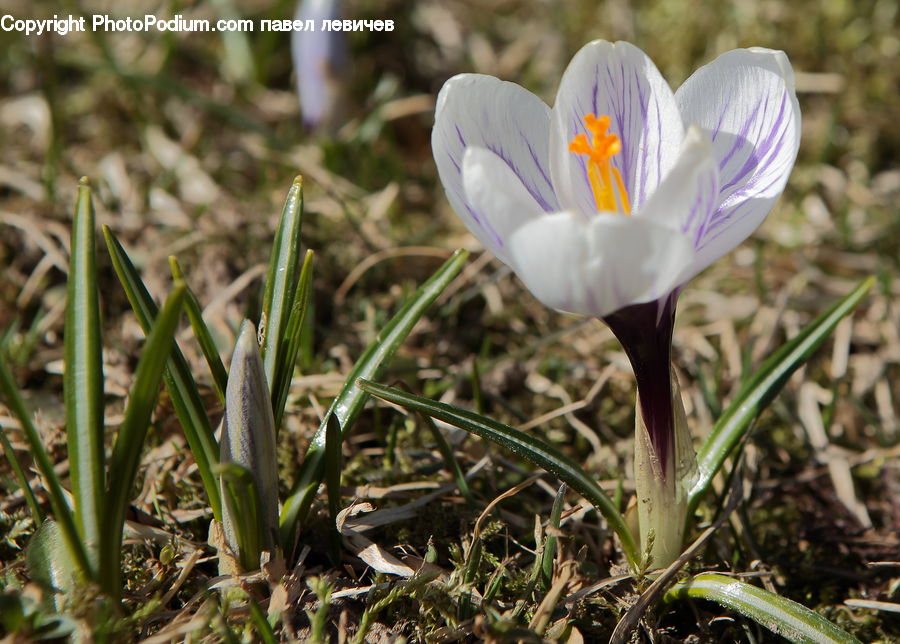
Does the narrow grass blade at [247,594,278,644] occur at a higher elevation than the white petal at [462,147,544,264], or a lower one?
lower

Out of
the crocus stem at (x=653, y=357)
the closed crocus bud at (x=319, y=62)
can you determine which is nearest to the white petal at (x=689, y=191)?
the crocus stem at (x=653, y=357)

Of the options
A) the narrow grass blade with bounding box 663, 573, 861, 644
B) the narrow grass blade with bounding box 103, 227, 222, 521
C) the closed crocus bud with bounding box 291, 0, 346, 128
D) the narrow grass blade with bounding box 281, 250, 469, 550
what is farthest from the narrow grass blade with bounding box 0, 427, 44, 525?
the closed crocus bud with bounding box 291, 0, 346, 128

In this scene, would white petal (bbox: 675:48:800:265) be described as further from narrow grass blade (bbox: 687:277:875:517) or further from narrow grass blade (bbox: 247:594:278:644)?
narrow grass blade (bbox: 247:594:278:644)

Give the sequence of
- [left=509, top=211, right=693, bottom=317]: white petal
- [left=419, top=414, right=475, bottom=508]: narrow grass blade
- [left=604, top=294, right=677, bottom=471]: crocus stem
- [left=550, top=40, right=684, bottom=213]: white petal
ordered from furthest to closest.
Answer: [left=419, top=414, right=475, bottom=508]: narrow grass blade < [left=550, top=40, right=684, bottom=213]: white petal < [left=604, top=294, right=677, bottom=471]: crocus stem < [left=509, top=211, right=693, bottom=317]: white petal

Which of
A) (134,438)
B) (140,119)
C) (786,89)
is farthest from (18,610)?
(140,119)

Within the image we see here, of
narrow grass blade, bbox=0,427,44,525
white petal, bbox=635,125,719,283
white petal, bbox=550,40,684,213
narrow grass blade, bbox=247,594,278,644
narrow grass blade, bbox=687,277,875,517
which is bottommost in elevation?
narrow grass blade, bbox=247,594,278,644

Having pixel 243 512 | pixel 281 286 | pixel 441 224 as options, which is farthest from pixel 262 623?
pixel 441 224

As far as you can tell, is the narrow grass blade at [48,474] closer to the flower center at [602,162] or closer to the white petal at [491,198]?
the white petal at [491,198]
